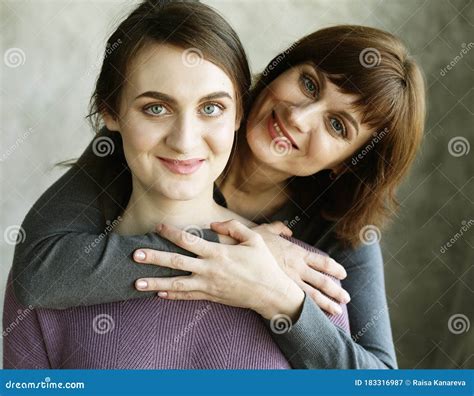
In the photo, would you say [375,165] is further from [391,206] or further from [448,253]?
[448,253]

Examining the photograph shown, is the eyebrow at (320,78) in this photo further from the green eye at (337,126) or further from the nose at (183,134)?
the nose at (183,134)

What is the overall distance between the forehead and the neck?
0.65ft

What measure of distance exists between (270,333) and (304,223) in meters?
0.45

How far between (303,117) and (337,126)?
0.08 metres

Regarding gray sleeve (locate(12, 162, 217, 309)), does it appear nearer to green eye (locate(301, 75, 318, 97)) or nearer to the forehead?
the forehead

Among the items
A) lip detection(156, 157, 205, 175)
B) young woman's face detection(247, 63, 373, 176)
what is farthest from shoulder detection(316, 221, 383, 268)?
lip detection(156, 157, 205, 175)

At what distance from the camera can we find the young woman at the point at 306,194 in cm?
115

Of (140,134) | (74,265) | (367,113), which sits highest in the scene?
(367,113)

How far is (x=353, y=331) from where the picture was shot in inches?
58.2

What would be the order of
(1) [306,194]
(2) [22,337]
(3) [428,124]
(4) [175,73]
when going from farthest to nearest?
(3) [428,124] → (1) [306,194] → (2) [22,337] → (4) [175,73]

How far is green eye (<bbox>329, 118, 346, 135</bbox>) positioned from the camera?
139 cm

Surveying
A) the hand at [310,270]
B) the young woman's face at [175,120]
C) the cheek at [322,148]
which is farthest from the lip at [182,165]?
the cheek at [322,148]

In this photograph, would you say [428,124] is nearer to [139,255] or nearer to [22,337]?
[139,255]

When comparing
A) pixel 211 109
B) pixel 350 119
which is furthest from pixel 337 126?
pixel 211 109
